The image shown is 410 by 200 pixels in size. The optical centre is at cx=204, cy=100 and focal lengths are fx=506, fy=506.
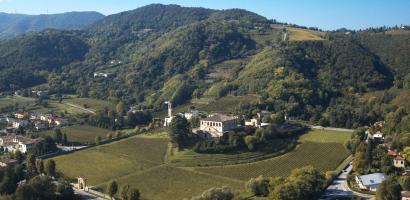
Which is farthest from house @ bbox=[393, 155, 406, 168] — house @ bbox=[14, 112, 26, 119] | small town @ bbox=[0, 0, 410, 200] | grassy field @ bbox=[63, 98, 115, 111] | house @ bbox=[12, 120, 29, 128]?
house @ bbox=[14, 112, 26, 119]

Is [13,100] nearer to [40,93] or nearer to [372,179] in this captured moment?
[40,93]

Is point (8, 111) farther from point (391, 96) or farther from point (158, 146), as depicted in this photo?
point (391, 96)

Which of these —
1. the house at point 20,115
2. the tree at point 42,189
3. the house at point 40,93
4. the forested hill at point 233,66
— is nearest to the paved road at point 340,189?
the forested hill at point 233,66

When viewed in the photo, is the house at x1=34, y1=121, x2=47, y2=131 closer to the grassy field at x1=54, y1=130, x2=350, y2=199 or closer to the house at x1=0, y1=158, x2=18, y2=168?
the grassy field at x1=54, y1=130, x2=350, y2=199

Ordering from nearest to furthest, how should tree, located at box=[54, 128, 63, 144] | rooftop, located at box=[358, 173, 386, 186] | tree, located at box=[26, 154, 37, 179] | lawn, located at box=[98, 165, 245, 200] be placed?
1. rooftop, located at box=[358, 173, 386, 186]
2. lawn, located at box=[98, 165, 245, 200]
3. tree, located at box=[26, 154, 37, 179]
4. tree, located at box=[54, 128, 63, 144]

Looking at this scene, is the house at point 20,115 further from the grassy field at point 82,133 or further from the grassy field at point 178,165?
the grassy field at point 178,165

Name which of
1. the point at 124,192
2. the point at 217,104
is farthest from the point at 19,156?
the point at 217,104

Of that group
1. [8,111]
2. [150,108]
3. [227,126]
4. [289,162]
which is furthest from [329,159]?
[8,111]
